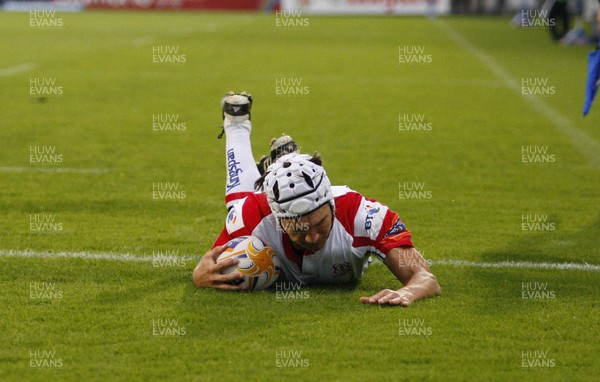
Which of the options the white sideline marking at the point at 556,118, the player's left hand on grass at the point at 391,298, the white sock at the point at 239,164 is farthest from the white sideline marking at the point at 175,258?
the white sideline marking at the point at 556,118

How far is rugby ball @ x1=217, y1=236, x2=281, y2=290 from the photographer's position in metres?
6.52

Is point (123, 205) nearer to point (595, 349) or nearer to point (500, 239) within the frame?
point (500, 239)

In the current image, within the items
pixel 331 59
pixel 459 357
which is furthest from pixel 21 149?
pixel 331 59

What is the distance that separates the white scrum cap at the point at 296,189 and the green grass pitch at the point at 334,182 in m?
0.63

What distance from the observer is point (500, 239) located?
8477 mm

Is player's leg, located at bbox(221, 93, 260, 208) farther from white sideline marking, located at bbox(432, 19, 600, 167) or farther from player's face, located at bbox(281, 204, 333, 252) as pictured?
white sideline marking, located at bbox(432, 19, 600, 167)

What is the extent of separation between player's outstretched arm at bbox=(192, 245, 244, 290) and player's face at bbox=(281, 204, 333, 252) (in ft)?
1.61

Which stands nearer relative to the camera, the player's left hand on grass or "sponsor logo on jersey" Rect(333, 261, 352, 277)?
the player's left hand on grass

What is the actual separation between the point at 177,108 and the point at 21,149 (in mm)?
4888

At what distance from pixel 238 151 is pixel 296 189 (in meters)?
2.18

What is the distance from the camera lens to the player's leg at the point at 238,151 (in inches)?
310

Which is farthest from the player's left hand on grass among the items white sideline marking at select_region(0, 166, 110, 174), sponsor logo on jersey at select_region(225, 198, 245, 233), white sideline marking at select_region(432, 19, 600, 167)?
white sideline marking at select_region(432, 19, 600, 167)

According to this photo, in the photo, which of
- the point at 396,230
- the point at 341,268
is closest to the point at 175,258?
the point at 341,268

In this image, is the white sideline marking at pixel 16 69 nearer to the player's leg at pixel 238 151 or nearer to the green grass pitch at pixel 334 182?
the green grass pitch at pixel 334 182
